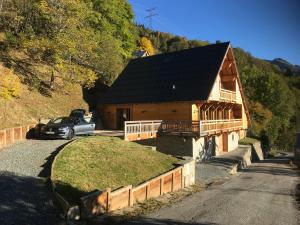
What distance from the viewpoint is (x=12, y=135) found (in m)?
18.6

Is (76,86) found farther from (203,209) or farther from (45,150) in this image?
(203,209)

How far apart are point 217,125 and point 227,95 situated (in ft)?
16.0

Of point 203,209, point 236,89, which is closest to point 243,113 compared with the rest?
point 236,89

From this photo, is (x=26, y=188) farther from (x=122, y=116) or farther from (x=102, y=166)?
(x=122, y=116)

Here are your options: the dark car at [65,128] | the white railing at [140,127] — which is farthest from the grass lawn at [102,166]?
the dark car at [65,128]

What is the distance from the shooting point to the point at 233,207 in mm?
14367

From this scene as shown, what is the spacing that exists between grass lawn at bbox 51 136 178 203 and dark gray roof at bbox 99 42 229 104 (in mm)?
10227

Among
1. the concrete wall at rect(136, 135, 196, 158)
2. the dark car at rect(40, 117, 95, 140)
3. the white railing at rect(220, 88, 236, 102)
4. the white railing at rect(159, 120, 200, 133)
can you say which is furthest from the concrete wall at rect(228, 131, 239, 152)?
the dark car at rect(40, 117, 95, 140)

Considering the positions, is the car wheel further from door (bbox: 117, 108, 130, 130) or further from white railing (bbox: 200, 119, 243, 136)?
door (bbox: 117, 108, 130, 130)

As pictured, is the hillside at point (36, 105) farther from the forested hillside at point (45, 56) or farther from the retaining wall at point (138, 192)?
the retaining wall at point (138, 192)

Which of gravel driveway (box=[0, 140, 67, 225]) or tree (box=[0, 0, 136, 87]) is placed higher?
tree (box=[0, 0, 136, 87])

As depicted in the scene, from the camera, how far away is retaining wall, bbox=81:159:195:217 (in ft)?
35.8

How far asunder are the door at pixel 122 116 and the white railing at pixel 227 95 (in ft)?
31.2

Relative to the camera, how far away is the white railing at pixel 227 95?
31111 mm
